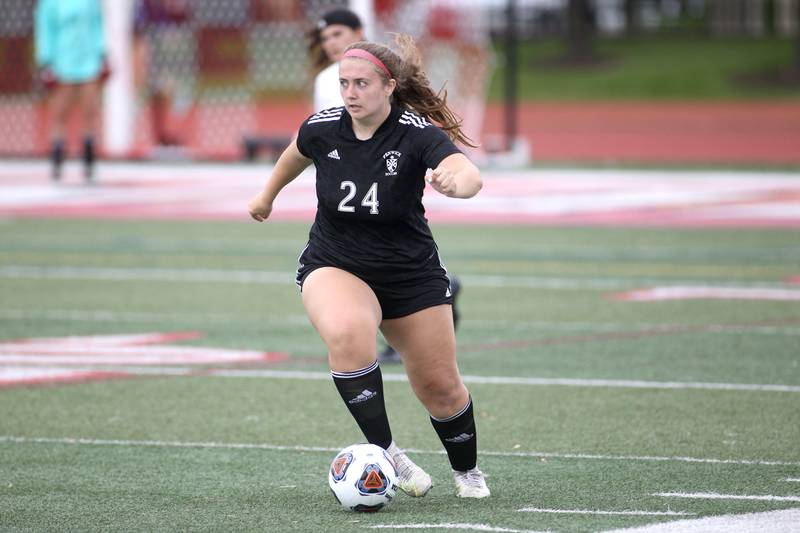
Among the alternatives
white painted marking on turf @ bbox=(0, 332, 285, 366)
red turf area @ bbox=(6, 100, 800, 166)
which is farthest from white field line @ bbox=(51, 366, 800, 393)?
red turf area @ bbox=(6, 100, 800, 166)

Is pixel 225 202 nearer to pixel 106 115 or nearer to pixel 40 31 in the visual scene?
pixel 40 31

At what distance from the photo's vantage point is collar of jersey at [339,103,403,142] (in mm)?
6150

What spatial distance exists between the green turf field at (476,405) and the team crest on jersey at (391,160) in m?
1.33

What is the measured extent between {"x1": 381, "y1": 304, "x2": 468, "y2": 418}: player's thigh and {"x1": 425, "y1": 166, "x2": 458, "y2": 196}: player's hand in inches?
24.4

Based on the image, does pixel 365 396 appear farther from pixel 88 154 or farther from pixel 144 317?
pixel 88 154

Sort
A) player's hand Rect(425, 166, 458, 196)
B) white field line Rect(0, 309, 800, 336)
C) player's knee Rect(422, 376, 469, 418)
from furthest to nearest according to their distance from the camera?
white field line Rect(0, 309, 800, 336)
player's knee Rect(422, 376, 469, 418)
player's hand Rect(425, 166, 458, 196)

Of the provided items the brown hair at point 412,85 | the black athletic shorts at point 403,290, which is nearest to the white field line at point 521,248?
the brown hair at point 412,85

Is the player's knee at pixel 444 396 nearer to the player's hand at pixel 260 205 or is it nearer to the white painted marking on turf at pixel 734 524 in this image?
the white painted marking on turf at pixel 734 524

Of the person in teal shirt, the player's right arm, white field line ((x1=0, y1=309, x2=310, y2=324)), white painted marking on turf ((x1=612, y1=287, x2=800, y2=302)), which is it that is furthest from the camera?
the person in teal shirt

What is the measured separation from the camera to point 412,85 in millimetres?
6336

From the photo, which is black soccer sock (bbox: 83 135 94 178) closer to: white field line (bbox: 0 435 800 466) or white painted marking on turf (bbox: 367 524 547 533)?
white field line (bbox: 0 435 800 466)

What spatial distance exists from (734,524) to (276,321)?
6.23 meters

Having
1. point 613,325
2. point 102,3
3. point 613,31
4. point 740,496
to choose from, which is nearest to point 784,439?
point 740,496

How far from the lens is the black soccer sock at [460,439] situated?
6262 mm
